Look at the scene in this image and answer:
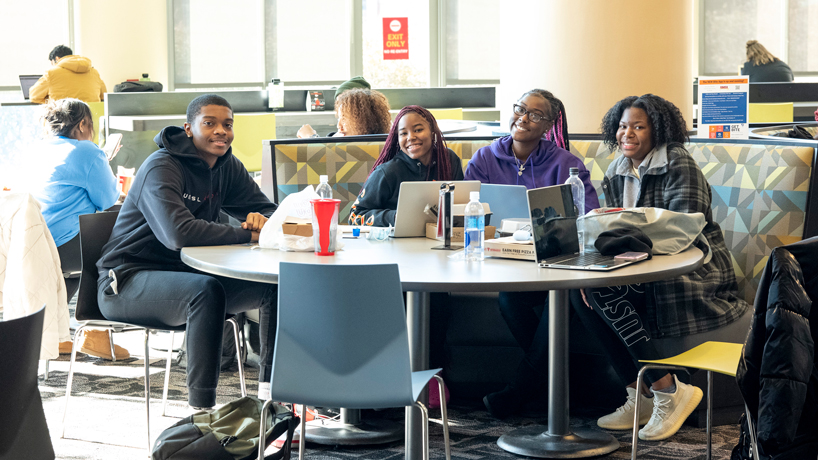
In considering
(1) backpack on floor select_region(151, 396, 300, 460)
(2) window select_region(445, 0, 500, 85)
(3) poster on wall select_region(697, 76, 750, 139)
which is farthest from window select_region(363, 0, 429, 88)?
(1) backpack on floor select_region(151, 396, 300, 460)

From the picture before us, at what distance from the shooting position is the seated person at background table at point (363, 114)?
A: 427 centimetres

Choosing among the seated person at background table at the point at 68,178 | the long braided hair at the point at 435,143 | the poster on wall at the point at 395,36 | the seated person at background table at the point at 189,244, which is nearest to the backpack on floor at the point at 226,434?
the seated person at background table at the point at 189,244

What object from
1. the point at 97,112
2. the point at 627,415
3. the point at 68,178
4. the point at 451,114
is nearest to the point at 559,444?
the point at 627,415

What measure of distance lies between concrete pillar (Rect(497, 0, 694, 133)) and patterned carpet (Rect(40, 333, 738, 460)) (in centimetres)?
177

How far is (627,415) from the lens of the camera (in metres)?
2.87

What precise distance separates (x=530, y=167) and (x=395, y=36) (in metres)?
6.81

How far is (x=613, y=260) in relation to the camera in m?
2.32

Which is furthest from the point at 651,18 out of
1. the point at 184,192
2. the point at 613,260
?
the point at 184,192

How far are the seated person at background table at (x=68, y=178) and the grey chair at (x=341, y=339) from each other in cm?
226

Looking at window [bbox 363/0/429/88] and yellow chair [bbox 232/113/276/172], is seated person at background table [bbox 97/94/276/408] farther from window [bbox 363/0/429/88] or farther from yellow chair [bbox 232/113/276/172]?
window [bbox 363/0/429/88]

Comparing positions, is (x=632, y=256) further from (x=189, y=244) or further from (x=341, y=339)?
(x=189, y=244)

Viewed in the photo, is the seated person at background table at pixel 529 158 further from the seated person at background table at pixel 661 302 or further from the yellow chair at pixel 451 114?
the yellow chair at pixel 451 114

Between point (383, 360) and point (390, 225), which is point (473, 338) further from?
point (383, 360)

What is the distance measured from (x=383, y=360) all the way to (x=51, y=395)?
2020 mm
